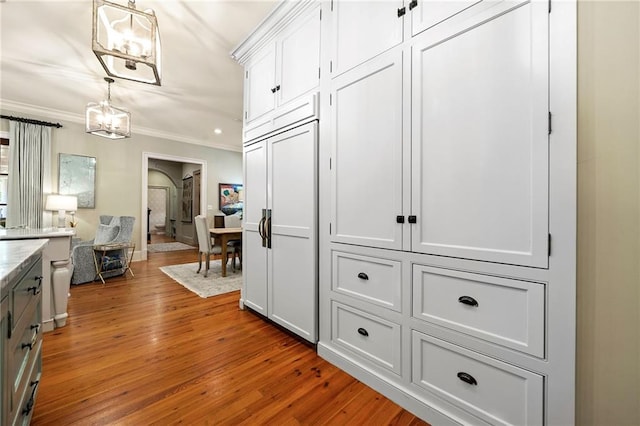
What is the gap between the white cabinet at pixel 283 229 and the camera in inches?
81.2

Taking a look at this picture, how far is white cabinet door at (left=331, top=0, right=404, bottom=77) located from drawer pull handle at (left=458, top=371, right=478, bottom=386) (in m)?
1.81

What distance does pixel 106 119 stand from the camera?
10.6ft

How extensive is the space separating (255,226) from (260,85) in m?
1.42

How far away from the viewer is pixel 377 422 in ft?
4.59

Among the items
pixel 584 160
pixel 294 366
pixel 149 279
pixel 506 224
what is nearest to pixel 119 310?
pixel 149 279

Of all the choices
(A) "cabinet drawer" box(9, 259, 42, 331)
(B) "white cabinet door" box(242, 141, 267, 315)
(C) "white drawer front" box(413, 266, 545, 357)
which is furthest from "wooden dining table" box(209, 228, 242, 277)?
(C) "white drawer front" box(413, 266, 545, 357)

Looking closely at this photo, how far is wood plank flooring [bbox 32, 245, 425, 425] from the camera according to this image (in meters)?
1.44

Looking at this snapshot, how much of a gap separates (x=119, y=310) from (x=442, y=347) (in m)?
3.31

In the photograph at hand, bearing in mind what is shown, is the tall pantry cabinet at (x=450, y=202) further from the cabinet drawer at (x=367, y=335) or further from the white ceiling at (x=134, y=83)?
the white ceiling at (x=134, y=83)

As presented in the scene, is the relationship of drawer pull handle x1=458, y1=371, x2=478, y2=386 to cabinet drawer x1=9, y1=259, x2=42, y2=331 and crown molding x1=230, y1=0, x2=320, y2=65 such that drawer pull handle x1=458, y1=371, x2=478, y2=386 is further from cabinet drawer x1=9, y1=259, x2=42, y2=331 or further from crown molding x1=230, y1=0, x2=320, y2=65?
crown molding x1=230, y1=0, x2=320, y2=65

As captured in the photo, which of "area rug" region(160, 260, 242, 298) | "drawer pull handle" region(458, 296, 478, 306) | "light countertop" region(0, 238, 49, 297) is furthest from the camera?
"area rug" region(160, 260, 242, 298)

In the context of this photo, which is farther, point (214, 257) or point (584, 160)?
point (214, 257)

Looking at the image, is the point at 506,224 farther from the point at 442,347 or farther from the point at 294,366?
the point at 294,366

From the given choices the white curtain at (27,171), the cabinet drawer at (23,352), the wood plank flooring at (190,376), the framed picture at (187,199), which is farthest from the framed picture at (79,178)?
the cabinet drawer at (23,352)
